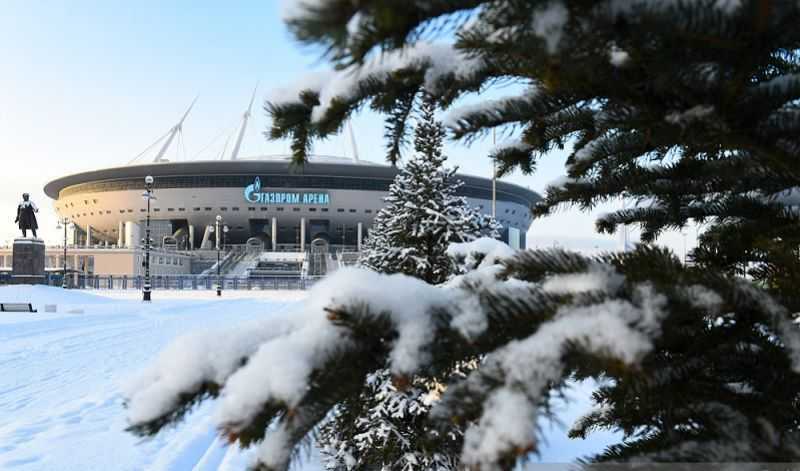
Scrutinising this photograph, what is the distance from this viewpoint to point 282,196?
78.8 metres

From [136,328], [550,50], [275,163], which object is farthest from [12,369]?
[275,163]

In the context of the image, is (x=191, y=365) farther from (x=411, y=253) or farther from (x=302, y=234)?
(x=302, y=234)

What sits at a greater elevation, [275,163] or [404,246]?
[275,163]

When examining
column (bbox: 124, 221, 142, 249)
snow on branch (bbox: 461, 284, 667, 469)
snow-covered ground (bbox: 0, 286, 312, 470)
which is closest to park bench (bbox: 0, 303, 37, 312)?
snow-covered ground (bbox: 0, 286, 312, 470)

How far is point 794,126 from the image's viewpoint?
1122mm

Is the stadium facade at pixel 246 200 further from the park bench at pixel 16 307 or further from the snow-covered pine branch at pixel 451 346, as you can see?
the snow-covered pine branch at pixel 451 346

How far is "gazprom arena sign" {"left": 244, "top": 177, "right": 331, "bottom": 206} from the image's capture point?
7800cm

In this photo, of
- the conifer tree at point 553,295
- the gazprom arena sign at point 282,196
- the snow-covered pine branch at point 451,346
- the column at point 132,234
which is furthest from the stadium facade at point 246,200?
the snow-covered pine branch at point 451,346

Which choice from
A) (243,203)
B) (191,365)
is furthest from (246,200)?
(191,365)

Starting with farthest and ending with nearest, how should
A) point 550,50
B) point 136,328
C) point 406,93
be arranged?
point 136,328
point 406,93
point 550,50

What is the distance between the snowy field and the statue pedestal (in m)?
19.2

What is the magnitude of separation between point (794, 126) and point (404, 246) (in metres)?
3.88

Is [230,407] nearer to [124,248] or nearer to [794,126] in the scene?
[794,126]

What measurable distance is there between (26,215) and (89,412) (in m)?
34.9
